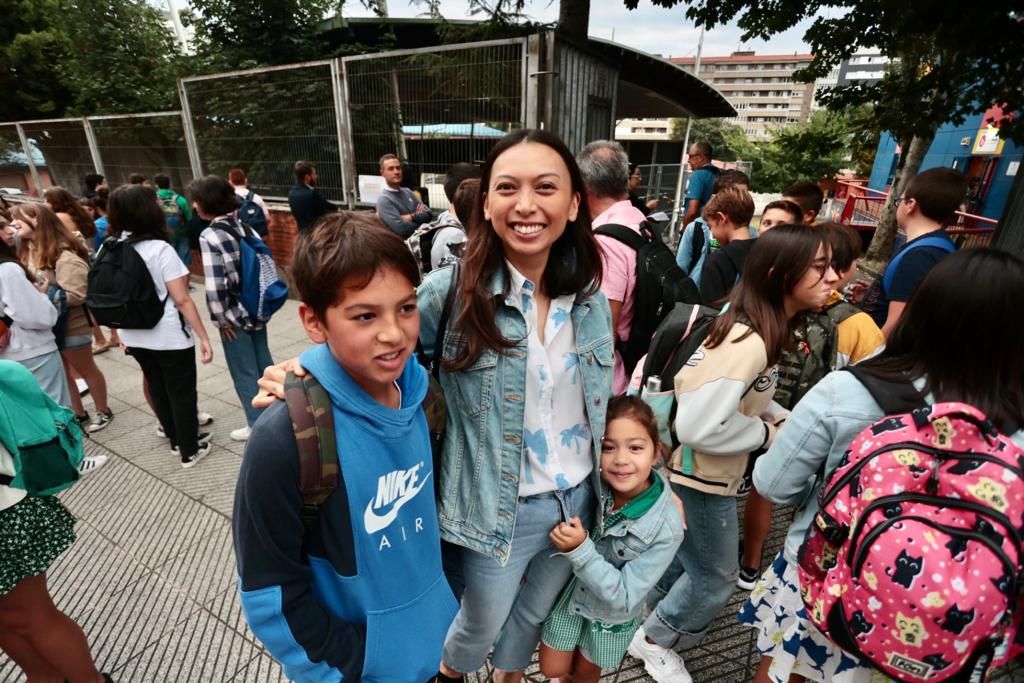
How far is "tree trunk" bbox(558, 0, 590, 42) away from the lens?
5051 millimetres

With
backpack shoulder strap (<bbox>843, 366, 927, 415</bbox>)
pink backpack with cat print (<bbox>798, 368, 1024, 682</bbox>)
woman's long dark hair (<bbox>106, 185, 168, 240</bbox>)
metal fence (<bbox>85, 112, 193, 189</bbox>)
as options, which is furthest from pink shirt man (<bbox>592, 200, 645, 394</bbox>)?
metal fence (<bbox>85, 112, 193, 189</bbox>)

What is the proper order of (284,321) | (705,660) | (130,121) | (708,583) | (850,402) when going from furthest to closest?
(130,121) < (284,321) < (705,660) < (708,583) < (850,402)

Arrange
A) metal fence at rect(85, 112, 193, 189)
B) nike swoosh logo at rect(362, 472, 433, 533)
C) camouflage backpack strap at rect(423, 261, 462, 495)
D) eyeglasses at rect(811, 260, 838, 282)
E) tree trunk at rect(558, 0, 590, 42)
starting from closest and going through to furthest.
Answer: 1. nike swoosh logo at rect(362, 472, 433, 533)
2. camouflage backpack strap at rect(423, 261, 462, 495)
3. eyeglasses at rect(811, 260, 838, 282)
4. tree trunk at rect(558, 0, 590, 42)
5. metal fence at rect(85, 112, 193, 189)

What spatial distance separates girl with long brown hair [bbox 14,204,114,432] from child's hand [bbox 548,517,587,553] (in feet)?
12.8

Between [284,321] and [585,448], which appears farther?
[284,321]

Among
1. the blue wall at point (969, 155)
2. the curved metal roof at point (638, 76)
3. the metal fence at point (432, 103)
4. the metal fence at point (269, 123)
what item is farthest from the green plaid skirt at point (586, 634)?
the blue wall at point (969, 155)

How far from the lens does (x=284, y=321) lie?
22.6ft

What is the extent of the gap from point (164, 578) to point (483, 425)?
2329mm

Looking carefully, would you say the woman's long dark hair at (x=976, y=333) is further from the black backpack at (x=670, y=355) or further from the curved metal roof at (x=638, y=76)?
the curved metal roof at (x=638, y=76)

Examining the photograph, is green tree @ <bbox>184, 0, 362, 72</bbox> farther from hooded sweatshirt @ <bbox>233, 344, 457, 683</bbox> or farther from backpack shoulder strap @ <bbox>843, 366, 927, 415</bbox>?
backpack shoulder strap @ <bbox>843, 366, 927, 415</bbox>

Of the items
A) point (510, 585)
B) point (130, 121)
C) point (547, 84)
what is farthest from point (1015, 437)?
point (130, 121)

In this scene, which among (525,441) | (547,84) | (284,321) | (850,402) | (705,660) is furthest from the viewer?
(284,321)

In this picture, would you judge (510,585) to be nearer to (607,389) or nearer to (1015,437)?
(607,389)

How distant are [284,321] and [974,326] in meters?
7.08
